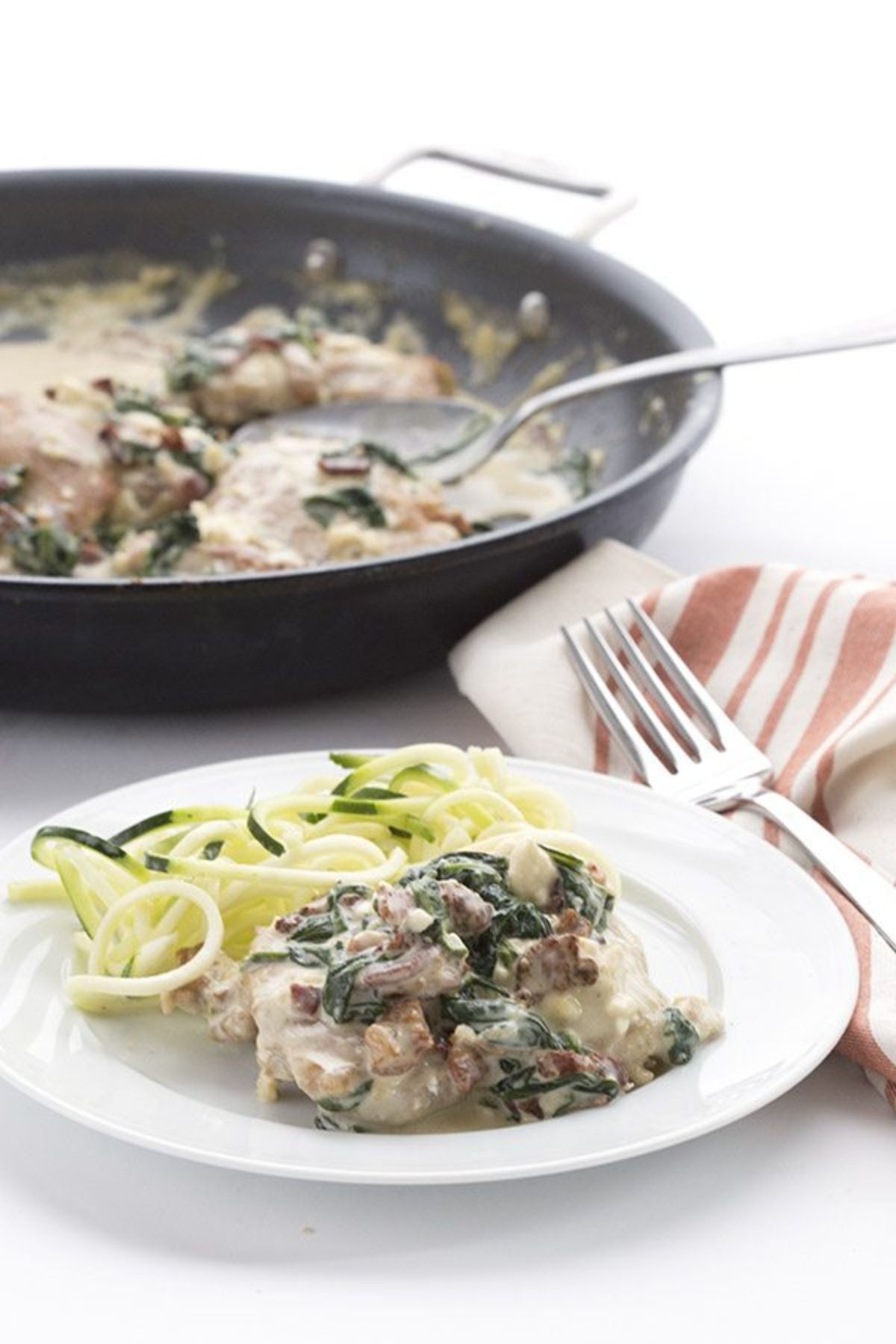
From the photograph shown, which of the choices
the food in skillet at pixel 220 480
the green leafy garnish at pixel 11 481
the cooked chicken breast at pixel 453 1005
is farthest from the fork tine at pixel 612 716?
the green leafy garnish at pixel 11 481

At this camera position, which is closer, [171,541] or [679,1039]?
[679,1039]

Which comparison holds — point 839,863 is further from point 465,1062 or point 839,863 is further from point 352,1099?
point 352,1099

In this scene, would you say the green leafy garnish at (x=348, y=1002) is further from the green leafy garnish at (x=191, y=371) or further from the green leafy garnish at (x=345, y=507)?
the green leafy garnish at (x=191, y=371)

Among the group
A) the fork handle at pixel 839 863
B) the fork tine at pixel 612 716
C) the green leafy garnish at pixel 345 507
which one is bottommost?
the green leafy garnish at pixel 345 507

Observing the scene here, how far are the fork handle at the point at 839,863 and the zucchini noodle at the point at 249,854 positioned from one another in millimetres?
341

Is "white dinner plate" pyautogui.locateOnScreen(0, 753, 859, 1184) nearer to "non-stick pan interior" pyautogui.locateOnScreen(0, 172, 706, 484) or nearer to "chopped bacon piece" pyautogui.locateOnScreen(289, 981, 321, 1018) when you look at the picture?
"chopped bacon piece" pyautogui.locateOnScreen(289, 981, 321, 1018)

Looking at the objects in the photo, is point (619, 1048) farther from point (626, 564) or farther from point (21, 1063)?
point (626, 564)

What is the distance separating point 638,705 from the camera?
3.13 meters

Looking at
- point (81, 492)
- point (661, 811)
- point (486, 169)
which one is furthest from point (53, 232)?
point (661, 811)

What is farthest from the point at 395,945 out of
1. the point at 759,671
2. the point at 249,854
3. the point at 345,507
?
the point at 345,507

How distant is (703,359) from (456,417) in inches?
30.5

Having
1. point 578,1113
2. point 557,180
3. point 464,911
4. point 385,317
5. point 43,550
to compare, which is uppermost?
point 557,180

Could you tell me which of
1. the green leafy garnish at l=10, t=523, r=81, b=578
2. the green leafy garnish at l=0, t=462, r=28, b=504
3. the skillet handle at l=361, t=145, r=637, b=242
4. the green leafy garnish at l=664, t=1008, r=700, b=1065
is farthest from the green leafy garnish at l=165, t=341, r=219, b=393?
the green leafy garnish at l=664, t=1008, r=700, b=1065

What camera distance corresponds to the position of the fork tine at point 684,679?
10.2 ft
